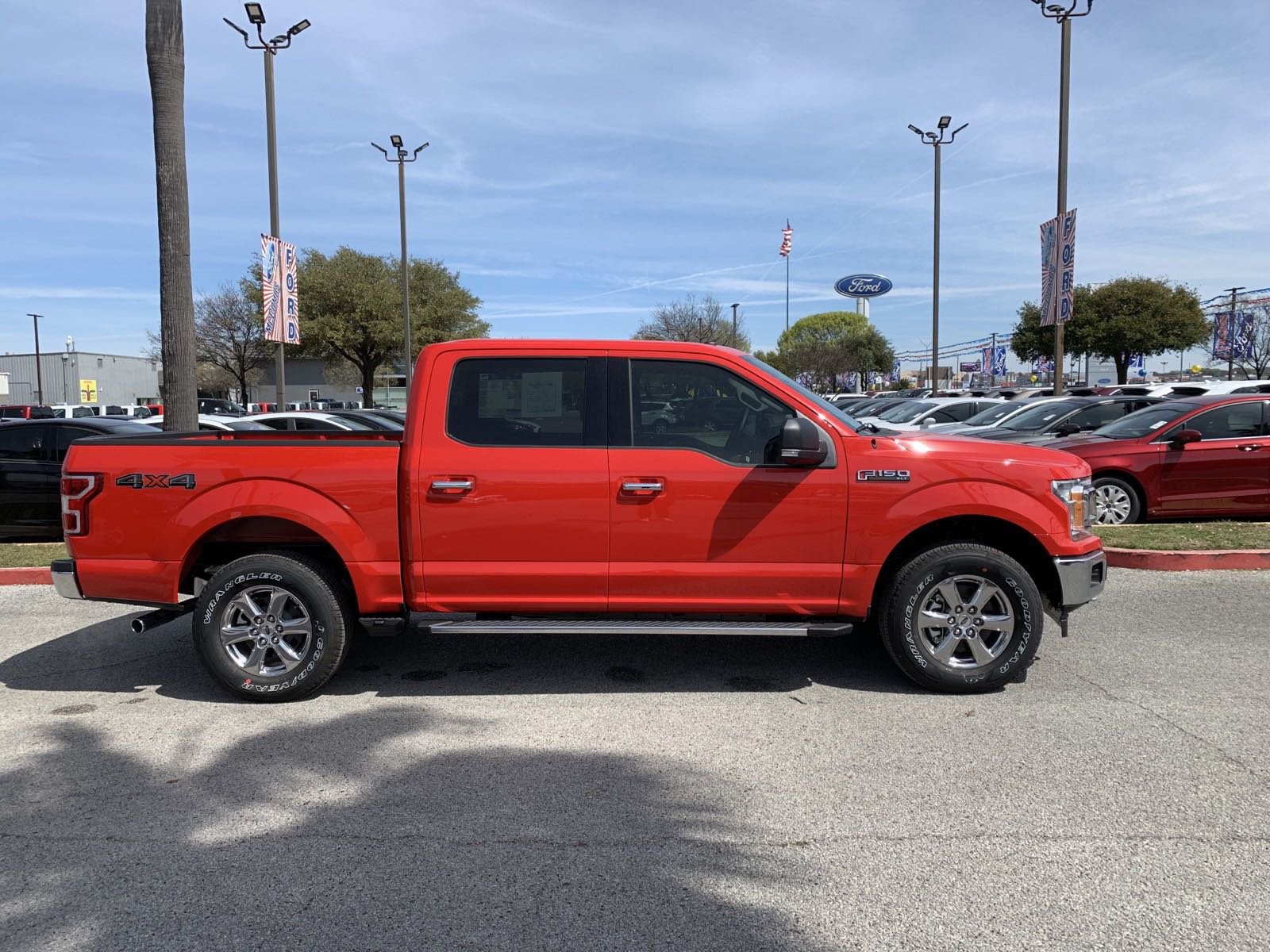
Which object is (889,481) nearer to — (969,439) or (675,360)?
(969,439)

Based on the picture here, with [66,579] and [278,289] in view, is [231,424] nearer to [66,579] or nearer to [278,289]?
[278,289]

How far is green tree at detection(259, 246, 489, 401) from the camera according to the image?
36.7 m

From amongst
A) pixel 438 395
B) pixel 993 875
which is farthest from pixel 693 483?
pixel 993 875

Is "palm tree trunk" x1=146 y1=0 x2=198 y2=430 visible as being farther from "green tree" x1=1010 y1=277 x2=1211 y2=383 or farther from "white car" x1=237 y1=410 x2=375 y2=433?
"green tree" x1=1010 y1=277 x2=1211 y2=383

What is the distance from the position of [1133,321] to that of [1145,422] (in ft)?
116

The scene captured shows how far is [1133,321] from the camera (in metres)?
41.4

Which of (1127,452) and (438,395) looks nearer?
(438,395)

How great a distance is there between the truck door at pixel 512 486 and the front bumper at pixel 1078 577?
250 cm

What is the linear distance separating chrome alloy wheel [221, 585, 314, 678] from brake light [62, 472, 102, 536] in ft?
3.21

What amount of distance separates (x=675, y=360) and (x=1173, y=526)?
7.12 metres

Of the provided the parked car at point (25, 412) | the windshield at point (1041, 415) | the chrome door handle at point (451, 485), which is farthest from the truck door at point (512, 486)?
the parked car at point (25, 412)

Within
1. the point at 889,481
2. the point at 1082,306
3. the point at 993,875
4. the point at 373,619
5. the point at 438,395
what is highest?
the point at 1082,306

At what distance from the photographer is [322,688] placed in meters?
5.28

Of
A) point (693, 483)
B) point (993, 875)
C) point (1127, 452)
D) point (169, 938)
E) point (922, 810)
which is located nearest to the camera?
point (169, 938)
